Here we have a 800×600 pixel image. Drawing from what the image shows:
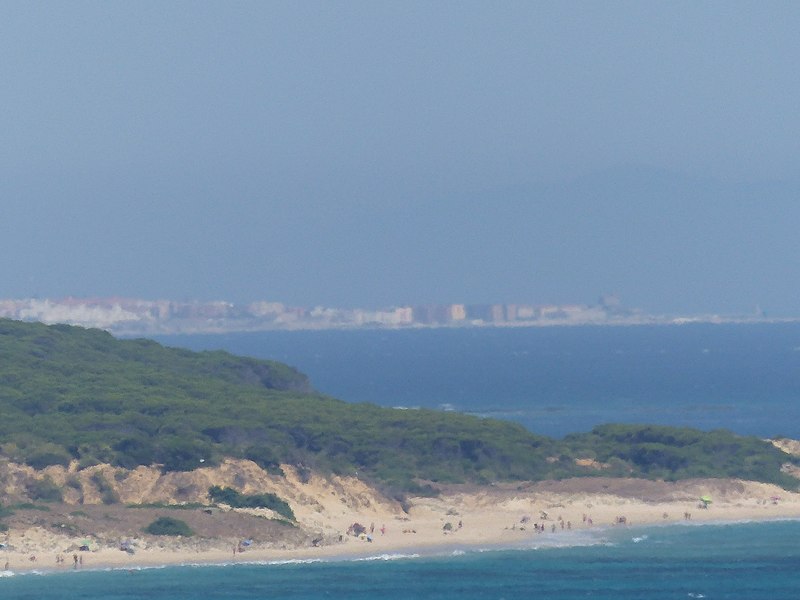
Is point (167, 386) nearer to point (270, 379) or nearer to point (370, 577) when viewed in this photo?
point (270, 379)

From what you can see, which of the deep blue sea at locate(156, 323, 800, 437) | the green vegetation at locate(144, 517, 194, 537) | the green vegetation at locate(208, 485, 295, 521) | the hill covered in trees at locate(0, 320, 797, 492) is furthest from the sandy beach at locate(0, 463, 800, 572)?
the deep blue sea at locate(156, 323, 800, 437)

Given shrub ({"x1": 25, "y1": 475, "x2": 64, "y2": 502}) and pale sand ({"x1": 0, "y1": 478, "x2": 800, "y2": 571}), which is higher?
shrub ({"x1": 25, "y1": 475, "x2": 64, "y2": 502})

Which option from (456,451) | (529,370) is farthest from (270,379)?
(529,370)

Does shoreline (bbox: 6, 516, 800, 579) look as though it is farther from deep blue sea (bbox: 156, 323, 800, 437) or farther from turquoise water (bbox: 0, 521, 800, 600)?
deep blue sea (bbox: 156, 323, 800, 437)

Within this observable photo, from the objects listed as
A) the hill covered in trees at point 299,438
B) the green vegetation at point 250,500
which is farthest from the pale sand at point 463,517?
the hill covered in trees at point 299,438

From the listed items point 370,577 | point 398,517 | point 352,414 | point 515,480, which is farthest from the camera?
point 352,414

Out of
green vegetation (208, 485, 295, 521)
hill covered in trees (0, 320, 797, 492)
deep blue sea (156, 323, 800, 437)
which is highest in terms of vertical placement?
deep blue sea (156, 323, 800, 437)

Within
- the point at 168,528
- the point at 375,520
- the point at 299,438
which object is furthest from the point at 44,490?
the point at 299,438

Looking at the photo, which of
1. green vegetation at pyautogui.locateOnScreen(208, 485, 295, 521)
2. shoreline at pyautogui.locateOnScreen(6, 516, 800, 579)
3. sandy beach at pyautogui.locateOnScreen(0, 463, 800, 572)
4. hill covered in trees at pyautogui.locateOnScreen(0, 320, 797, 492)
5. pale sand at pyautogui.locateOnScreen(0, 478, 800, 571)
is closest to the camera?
shoreline at pyautogui.locateOnScreen(6, 516, 800, 579)
